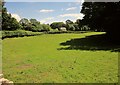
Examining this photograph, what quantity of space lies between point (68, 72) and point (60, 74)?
30.5 inches

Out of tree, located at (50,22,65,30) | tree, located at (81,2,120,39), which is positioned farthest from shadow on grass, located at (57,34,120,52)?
tree, located at (50,22,65,30)

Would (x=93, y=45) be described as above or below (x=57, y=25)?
below

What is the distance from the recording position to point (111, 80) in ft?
47.3

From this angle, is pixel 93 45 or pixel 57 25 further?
pixel 57 25

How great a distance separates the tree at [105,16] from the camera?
37500mm

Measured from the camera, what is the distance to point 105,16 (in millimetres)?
39750

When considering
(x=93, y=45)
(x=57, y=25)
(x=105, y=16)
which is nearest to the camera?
(x=93, y=45)

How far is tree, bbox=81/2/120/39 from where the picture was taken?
123 ft

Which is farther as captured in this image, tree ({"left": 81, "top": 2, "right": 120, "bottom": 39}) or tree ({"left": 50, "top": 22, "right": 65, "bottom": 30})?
tree ({"left": 50, "top": 22, "right": 65, "bottom": 30})

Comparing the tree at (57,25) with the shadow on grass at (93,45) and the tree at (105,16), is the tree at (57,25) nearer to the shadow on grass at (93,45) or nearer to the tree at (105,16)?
the tree at (105,16)

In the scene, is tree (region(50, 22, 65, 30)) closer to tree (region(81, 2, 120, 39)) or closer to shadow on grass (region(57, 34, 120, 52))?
tree (region(81, 2, 120, 39))

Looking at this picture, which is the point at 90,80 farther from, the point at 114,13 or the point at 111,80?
the point at 114,13

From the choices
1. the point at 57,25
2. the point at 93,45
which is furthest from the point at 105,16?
the point at 57,25

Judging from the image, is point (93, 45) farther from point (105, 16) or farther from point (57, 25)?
point (57, 25)
